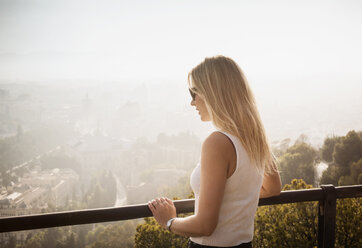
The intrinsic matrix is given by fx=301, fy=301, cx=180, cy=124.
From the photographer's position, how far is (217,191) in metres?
0.99

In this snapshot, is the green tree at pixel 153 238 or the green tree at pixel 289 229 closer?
the green tree at pixel 153 238

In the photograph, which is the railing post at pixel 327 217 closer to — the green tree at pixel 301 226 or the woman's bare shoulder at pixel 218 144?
the woman's bare shoulder at pixel 218 144

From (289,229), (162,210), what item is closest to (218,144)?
(162,210)

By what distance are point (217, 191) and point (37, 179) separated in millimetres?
51725

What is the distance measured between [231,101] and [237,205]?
0.39 meters

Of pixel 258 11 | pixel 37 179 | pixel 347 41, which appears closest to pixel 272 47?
pixel 258 11

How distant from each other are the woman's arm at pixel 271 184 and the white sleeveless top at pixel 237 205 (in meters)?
0.27

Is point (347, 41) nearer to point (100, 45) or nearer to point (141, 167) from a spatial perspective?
point (141, 167)

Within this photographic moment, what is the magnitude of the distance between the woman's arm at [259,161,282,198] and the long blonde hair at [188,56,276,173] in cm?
31

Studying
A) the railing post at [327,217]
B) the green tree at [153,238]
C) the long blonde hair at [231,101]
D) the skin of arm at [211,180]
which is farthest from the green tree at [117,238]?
the long blonde hair at [231,101]

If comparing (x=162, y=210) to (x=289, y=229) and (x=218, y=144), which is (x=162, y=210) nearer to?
(x=218, y=144)

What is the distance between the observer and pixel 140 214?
140cm

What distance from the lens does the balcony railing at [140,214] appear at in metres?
1.32

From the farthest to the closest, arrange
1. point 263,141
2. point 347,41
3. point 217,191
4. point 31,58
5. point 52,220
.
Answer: point 31,58
point 347,41
point 52,220
point 263,141
point 217,191
